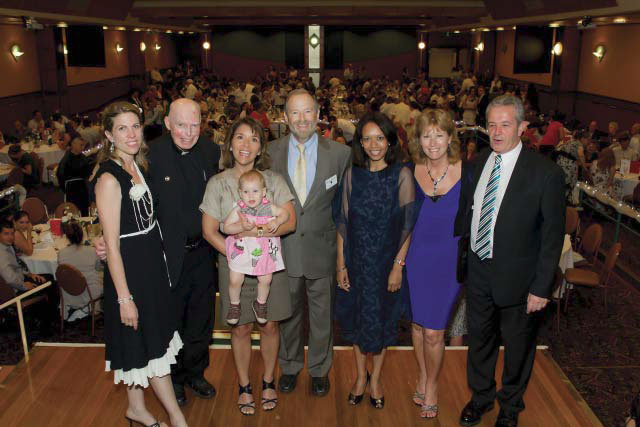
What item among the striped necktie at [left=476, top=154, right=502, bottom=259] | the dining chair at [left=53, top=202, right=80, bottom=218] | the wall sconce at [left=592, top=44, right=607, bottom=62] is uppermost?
the wall sconce at [left=592, top=44, right=607, bottom=62]

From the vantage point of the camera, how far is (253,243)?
3.02m

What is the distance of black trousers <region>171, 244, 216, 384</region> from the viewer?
10.7ft

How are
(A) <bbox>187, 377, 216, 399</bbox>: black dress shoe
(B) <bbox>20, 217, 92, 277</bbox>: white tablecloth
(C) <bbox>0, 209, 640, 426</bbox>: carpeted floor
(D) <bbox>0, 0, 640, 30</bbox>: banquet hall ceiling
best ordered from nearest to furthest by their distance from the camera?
(A) <bbox>187, 377, 216, 399</bbox>: black dress shoe
(C) <bbox>0, 209, 640, 426</bbox>: carpeted floor
(B) <bbox>20, 217, 92, 277</bbox>: white tablecloth
(D) <bbox>0, 0, 640, 30</bbox>: banquet hall ceiling

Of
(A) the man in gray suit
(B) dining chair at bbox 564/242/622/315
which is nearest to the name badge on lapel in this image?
(A) the man in gray suit

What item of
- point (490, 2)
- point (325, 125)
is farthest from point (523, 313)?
point (490, 2)

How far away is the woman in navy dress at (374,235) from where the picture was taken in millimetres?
3070

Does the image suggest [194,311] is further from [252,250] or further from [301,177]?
[301,177]

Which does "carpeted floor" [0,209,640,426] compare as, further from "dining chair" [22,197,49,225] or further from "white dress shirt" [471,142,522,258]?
"white dress shirt" [471,142,522,258]

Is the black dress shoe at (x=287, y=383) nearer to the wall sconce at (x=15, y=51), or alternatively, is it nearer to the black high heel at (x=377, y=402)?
the black high heel at (x=377, y=402)

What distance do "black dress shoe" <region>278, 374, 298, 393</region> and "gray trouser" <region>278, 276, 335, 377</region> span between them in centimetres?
3

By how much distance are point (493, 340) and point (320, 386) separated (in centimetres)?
109

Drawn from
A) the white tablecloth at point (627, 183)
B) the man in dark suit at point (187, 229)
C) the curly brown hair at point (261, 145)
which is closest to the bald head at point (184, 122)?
the man in dark suit at point (187, 229)

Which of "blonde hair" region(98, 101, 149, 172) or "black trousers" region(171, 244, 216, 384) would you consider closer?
"blonde hair" region(98, 101, 149, 172)

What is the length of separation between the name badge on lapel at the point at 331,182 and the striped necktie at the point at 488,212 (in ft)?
2.74
